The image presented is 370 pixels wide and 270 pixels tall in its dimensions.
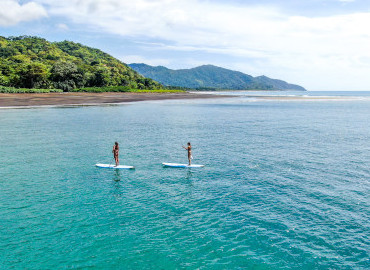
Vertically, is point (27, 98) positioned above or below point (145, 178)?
above

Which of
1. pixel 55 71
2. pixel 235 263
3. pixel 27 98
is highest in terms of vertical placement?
pixel 55 71

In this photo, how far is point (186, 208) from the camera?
81.7ft

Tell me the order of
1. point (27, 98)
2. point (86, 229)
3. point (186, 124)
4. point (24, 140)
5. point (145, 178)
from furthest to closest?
point (27, 98), point (186, 124), point (24, 140), point (145, 178), point (86, 229)

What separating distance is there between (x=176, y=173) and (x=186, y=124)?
41.1 metres

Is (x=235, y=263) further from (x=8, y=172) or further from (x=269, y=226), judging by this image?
(x=8, y=172)

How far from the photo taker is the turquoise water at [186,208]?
18250mm

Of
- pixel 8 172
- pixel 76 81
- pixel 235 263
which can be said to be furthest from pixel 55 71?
pixel 235 263

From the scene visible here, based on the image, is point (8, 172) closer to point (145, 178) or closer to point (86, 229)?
point (145, 178)

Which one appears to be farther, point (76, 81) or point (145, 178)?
point (76, 81)

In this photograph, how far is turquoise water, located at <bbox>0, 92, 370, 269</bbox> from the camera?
18.2m

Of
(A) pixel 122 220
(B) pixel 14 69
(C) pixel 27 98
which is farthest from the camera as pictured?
(B) pixel 14 69

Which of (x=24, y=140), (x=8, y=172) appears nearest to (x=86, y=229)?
(x=8, y=172)

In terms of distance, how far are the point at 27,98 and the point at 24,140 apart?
92797mm

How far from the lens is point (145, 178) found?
108ft
